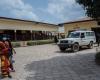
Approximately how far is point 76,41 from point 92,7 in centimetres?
1061

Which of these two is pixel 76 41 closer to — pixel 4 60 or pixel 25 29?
pixel 4 60

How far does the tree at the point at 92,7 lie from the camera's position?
14.2 meters

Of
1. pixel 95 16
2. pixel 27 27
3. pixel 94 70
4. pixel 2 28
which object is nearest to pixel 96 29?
pixel 27 27

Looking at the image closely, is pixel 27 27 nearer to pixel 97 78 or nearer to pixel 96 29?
pixel 96 29

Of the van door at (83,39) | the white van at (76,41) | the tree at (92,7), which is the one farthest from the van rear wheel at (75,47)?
the tree at (92,7)

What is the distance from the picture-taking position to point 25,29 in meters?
44.3

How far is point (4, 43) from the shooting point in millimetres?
11992

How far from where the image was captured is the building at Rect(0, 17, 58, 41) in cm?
3888

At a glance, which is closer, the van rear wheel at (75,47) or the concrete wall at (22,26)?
the van rear wheel at (75,47)

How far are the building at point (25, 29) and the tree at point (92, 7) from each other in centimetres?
2294

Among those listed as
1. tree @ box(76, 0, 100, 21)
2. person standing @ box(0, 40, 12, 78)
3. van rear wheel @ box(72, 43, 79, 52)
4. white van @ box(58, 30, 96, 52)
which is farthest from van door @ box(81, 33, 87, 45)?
person standing @ box(0, 40, 12, 78)

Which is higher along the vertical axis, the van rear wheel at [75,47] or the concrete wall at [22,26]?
the concrete wall at [22,26]

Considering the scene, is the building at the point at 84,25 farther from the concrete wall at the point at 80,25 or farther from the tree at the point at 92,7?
the tree at the point at 92,7

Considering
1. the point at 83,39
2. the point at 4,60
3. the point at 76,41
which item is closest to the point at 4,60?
the point at 4,60
